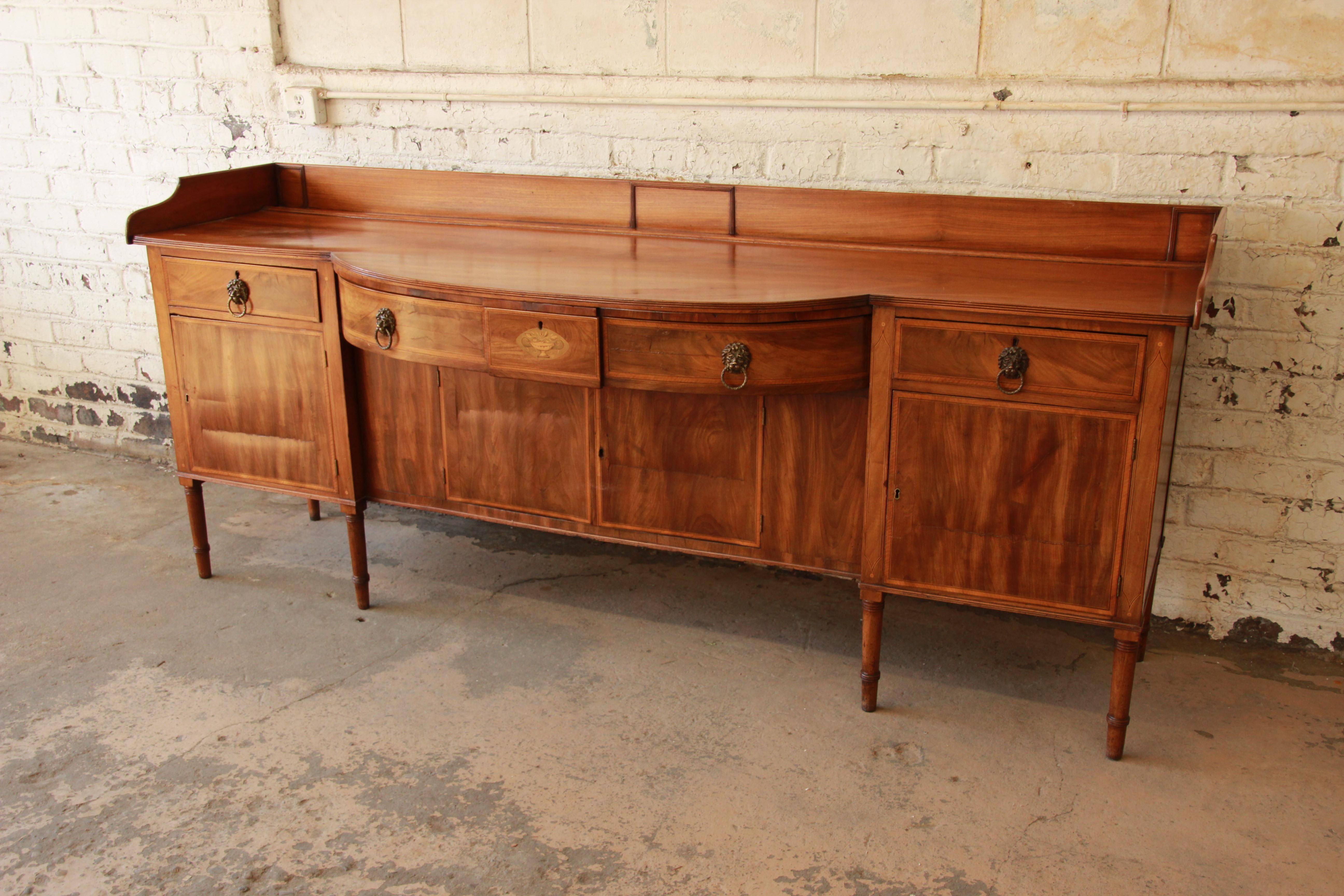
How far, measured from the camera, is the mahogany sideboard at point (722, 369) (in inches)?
88.9

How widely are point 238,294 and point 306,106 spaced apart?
891 mm

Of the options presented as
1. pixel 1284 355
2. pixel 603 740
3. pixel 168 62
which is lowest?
pixel 603 740

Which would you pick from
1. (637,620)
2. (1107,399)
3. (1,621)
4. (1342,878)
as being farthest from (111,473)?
(1342,878)

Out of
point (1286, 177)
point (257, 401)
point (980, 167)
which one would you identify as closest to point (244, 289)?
point (257, 401)

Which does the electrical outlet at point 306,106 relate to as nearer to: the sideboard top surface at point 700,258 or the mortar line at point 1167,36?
the sideboard top surface at point 700,258

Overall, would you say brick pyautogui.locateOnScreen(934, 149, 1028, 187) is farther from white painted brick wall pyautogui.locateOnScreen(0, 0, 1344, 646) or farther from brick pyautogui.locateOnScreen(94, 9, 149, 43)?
brick pyautogui.locateOnScreen(94, 9, 149, 43)

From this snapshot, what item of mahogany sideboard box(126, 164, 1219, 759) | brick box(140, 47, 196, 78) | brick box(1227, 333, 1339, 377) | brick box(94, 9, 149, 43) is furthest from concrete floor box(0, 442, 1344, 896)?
brick box(94, 9, 149, 43)

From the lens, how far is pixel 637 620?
3.02 m

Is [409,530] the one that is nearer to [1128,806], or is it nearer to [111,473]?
[111,473]

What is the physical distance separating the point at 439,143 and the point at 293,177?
45 cm

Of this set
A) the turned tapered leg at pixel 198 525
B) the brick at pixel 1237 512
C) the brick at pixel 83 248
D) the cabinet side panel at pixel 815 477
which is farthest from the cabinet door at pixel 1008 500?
the brick at pixel 83 248

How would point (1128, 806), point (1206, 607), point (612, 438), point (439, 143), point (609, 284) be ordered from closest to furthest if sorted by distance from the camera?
point (1128, 806) < point (609, 284) < point (612, 438) < point (1206, 607) < point (439, 143)

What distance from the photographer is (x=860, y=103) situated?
2867mm

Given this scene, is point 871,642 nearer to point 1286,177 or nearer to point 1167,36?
point 1286,177
